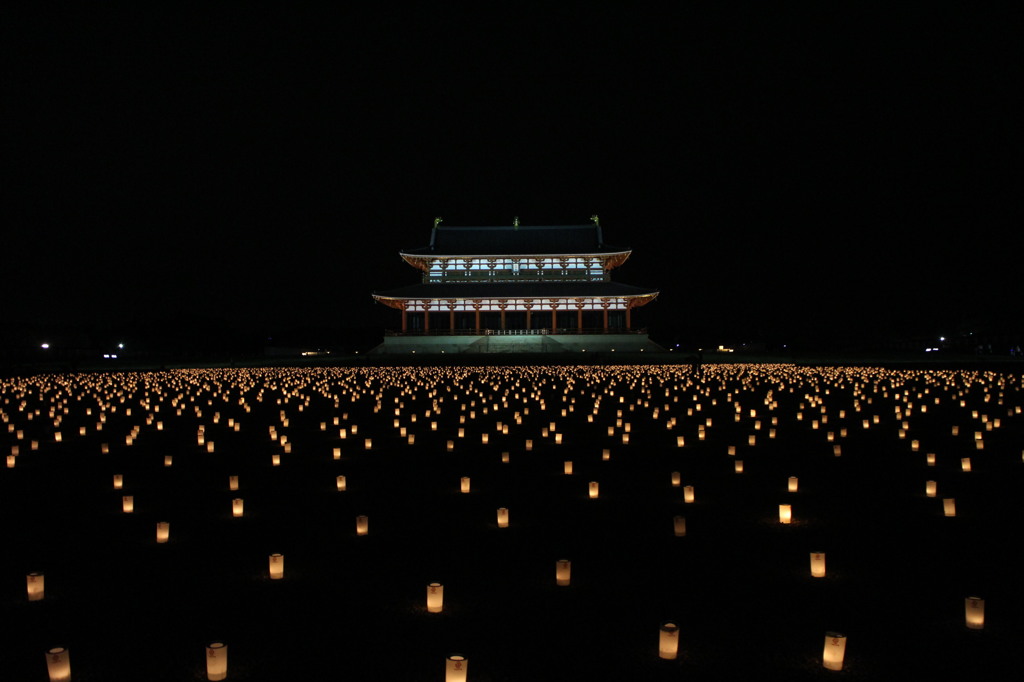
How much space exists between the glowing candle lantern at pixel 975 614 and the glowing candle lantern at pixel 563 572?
243 centimetres

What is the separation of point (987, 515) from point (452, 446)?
6.66m

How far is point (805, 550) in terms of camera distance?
5918 mm

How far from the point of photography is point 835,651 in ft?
12.7

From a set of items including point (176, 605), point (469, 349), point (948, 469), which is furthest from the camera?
point (469, 349)

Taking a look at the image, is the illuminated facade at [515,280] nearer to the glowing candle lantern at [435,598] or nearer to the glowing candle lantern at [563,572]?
the glowing candle lantern at [563,572]

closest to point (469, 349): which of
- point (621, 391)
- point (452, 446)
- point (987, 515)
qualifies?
point (621, 391)

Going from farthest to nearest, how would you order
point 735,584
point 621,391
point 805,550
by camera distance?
1. point 621,391
2. point 805,550
3. point 735,584

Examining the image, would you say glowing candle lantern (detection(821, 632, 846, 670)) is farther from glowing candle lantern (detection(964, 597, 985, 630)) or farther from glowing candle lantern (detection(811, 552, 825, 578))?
glowing candle lantern (detection(811, 552, 825, 578))

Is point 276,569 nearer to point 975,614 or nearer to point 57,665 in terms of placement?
point 57,665

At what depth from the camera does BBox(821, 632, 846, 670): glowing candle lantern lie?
386cm

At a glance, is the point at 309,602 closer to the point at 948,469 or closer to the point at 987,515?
the point at 987,515

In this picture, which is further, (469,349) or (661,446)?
(469,349)

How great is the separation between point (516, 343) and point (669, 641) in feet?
138

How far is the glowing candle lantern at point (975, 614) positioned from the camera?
170 inches
